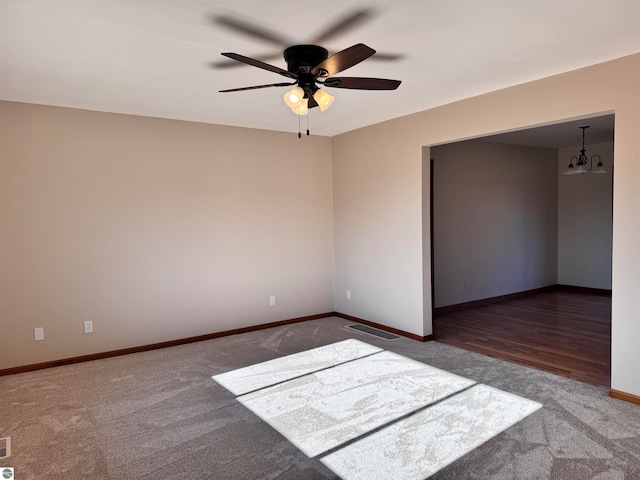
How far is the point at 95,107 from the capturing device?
398 cm

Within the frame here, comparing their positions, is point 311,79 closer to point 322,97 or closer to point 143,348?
point 322,97

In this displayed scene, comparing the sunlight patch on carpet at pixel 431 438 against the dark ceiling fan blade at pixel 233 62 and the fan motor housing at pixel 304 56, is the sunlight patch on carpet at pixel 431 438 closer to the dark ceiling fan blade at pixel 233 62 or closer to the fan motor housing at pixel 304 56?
the fan motor housing at pixel 304 56

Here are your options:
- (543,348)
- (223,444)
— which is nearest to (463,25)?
(223,444)

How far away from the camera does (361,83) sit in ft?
8.59

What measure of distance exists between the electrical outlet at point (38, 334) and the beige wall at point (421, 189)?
3349 millimetres

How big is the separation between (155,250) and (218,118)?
1.54 m

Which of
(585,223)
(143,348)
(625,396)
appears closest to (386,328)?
(625,396)

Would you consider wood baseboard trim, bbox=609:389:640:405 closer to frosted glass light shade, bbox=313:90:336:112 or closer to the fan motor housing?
frosted glass light shade, bbox=313:90:336:112

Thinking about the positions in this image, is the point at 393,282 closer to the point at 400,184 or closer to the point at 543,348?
the point at 400,184

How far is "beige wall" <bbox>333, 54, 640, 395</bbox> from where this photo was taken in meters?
2.96

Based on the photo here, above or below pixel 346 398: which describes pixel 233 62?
above

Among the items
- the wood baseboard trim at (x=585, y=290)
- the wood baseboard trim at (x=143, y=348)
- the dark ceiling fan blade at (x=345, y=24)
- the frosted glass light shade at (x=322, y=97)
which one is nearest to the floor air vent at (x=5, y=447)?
the wood baseboard trim at (x=143, y=348)

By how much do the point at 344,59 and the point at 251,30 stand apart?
575mm

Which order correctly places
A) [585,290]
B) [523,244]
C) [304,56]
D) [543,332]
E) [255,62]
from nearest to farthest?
[255,62] < [304,56] < [543,332] < [523,244] < [585,290]
